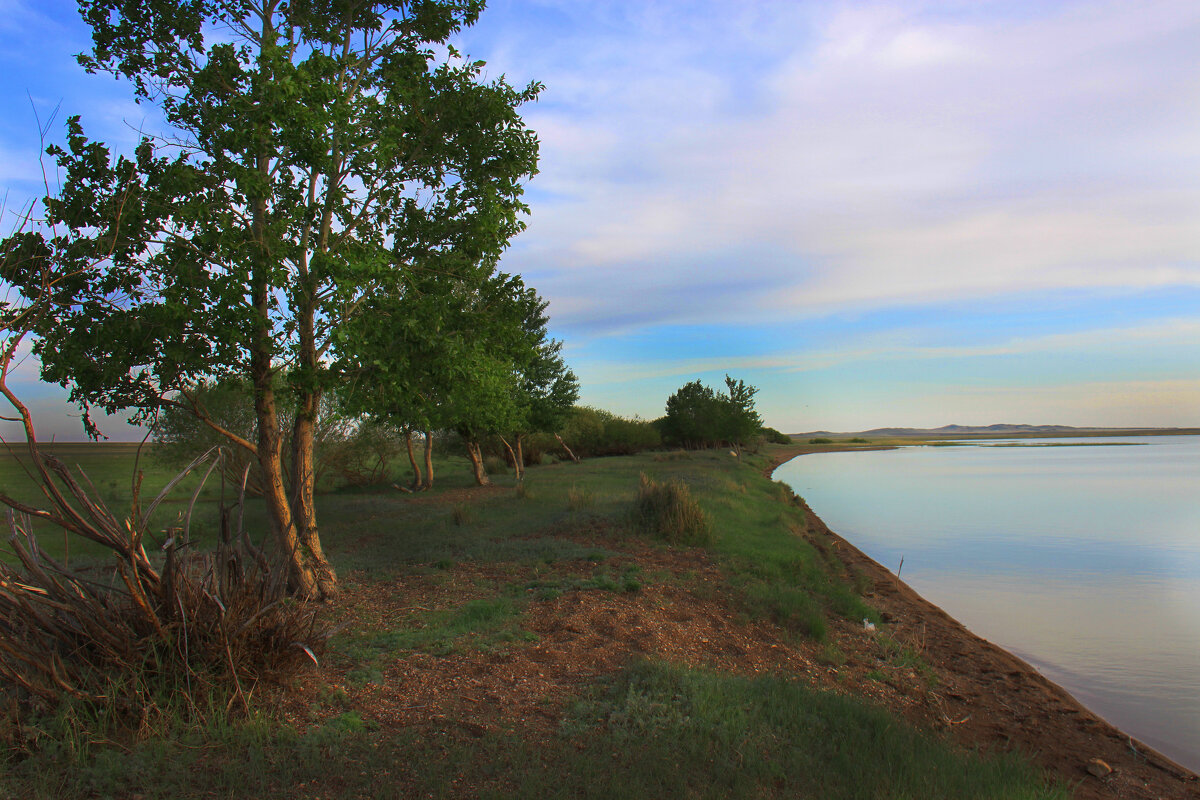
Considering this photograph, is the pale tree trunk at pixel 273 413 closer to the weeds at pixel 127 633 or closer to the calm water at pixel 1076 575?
the weeds at pixel 127 633

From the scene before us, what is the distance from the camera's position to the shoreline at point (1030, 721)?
5.84m

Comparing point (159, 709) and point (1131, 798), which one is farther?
point (1131, 798)

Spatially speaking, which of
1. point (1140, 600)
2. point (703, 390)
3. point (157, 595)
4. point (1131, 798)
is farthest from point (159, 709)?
point (703, 390)

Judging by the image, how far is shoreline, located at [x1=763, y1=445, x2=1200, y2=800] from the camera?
5.84 meters

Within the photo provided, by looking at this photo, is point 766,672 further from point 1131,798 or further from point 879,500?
point 879,500

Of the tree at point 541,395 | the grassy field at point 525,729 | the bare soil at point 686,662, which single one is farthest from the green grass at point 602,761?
the tree at point 541,395

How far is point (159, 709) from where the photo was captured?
440 centimetres

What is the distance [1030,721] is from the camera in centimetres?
688

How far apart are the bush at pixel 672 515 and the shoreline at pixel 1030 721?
4150 mm

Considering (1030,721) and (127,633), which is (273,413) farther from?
(1030,721)

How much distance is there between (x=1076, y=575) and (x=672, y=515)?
8.68m

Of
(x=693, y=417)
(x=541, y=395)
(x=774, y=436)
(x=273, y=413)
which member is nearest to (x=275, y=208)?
Result: (x=273, y=413)

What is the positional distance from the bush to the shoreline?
4150mm

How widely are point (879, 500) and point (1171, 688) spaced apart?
21.7 m
